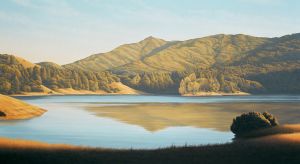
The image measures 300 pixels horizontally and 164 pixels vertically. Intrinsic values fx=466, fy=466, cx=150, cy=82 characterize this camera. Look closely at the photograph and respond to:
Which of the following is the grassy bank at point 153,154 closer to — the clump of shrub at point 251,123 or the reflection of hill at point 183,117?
the clump of shrub at point 251,123

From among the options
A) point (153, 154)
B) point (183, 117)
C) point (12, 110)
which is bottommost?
point (183, 117)

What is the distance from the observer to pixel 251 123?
61000mm

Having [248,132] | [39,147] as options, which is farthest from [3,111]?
[39,147]

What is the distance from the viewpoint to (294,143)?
136 ft

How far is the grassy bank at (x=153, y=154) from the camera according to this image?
3347 centimetres

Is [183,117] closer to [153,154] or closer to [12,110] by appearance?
[12,110]

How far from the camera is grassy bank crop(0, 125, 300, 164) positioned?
3347 centimetres

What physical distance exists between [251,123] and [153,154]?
89.6 feet

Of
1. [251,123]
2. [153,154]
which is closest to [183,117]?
[251,123]

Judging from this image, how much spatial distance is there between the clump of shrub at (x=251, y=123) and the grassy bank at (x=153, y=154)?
19401 mm

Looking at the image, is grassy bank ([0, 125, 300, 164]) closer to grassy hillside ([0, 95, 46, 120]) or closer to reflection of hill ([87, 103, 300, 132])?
reflection of hill ([87, 103, 300, 132])

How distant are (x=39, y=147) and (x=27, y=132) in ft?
117

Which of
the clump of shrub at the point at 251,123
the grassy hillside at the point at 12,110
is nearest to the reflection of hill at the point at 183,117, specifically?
the clump of shrub at the point at 251,123

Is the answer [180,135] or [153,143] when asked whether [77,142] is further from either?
→ [180,135]
